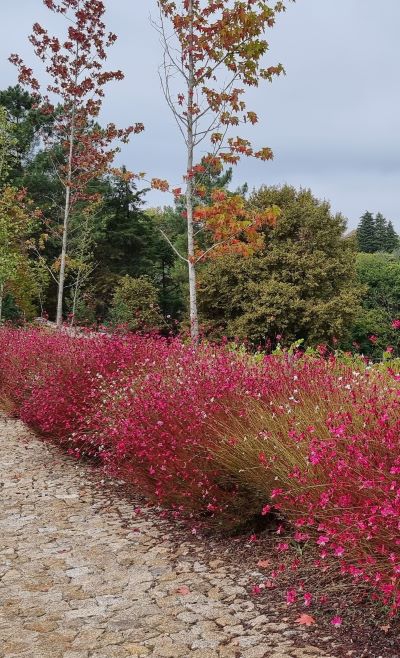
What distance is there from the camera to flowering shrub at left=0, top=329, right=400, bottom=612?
9.75ft

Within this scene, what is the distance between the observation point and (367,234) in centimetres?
5566

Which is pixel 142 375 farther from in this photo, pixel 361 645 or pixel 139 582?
pixel 361 645

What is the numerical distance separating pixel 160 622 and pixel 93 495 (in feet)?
8.80

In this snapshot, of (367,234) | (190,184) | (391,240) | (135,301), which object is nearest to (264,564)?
(190,184)

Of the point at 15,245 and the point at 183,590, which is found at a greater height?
the point at 15,245

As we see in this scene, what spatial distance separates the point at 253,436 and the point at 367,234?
54.6 meters

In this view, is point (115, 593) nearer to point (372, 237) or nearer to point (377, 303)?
point (377, 303)

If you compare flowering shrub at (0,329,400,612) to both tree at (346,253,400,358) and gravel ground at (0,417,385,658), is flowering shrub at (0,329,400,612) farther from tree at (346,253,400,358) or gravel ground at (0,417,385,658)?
tree at (346,253,400,358)

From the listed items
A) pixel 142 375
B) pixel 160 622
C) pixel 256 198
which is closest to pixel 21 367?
pixel 142 375

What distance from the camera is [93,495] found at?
5.75 metres

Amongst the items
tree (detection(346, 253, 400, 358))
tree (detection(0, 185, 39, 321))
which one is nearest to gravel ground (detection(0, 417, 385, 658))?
tree (detection(0, 185, 39, 321))

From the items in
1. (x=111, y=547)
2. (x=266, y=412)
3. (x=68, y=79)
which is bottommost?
(x=111, y=547)

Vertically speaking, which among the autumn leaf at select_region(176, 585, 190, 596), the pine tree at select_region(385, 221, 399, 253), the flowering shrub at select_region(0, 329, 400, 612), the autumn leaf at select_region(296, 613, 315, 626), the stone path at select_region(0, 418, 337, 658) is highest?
the pine tree at select_region(385, 221, 399, 253)

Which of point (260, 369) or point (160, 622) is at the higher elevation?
point (260, 369)
